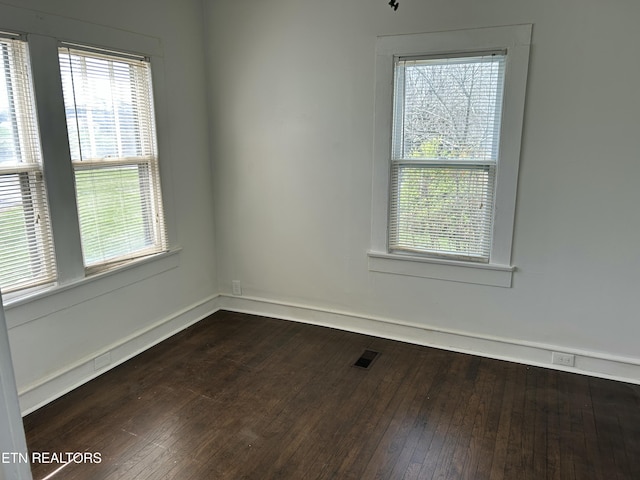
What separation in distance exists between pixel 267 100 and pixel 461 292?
2082 mm

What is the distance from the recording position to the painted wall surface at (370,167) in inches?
105

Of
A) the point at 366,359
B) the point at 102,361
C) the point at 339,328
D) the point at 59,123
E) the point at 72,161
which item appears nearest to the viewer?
the point at 59,123

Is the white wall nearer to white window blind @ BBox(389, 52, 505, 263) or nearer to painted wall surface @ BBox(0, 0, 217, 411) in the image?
painted wall surface @ BBox(0, 0, 217, 411)

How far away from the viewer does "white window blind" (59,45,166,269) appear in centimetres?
271

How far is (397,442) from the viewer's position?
2322mm

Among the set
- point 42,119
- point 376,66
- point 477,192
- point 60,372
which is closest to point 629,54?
point 477,192

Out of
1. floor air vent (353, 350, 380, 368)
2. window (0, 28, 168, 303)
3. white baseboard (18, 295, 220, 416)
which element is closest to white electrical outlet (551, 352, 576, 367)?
floor air vent (353, 350, 380, 368)

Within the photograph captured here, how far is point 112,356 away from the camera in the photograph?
3055 mm

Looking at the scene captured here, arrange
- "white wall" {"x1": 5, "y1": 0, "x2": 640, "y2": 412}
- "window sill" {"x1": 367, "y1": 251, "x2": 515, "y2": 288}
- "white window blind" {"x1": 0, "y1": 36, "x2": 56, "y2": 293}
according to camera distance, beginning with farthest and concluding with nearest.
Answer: "window sill" {"x1": 367, "y1": 251, "x2": 515, "y2": 288}, "white wall" {"x1": 5, "y1": 0, "x2": 640, "y2": 412}, "white window blind" {"x1": 0, "y1": 36, "x2": 56, "y2": 293}

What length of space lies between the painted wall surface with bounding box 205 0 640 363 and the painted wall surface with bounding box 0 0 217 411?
177 millimetres

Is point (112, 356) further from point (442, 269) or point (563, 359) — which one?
point (563, 359)

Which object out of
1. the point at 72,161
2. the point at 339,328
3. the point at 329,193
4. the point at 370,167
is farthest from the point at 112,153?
the point at 339,328

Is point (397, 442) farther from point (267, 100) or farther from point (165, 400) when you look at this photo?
point (267, 100)

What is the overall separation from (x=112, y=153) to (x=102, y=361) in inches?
54.4
